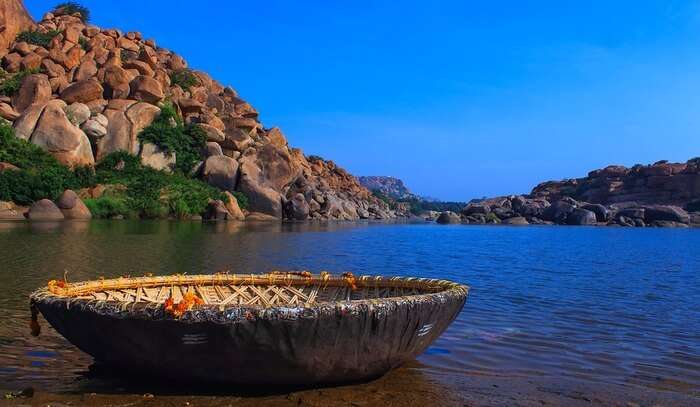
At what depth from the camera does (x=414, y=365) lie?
5.92 m

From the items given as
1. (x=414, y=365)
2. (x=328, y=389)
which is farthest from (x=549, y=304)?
(x=328, y=389)

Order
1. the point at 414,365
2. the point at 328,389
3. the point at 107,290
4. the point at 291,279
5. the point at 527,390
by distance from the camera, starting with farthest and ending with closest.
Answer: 1. the point at 291,279
2. the point at 107,290
3. the point at 414,365
4. the point at 527,390
5. the point at 328,389

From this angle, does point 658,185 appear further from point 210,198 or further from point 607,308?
point 607,308

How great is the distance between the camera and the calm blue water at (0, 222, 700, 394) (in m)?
5.97

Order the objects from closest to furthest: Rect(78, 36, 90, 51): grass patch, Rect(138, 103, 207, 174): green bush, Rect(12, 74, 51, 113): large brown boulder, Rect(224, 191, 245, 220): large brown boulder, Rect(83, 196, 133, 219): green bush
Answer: Rect(83, 196, 133, 219): green bush < Rect(12, 74, 51, 113): large brown boulder < Rect(224, 191, 245, 220): large brown boulder < Rect(138, 103, 207, 174): green bush < Rect(78, 36, 90, 51): grass patch

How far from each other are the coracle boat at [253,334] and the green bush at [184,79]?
54550 millimetres

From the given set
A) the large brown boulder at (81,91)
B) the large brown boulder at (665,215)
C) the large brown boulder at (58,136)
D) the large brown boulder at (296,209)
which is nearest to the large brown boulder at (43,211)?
the large brown boulder at (58,136)

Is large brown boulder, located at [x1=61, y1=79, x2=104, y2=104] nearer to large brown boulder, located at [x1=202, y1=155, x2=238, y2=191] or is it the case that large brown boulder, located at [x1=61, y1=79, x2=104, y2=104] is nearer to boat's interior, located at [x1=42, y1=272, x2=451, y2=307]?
large brown boulder, located at [x1=202, y1=155, x2=238, y2=191]

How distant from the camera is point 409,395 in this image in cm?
496

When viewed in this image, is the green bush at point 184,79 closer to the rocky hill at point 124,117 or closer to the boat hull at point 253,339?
the rocky hill at point 124,117

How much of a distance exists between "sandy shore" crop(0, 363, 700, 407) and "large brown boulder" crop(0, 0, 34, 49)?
52502 mm

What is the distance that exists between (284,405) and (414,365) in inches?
71.9

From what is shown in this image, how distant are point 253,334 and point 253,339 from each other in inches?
1.8

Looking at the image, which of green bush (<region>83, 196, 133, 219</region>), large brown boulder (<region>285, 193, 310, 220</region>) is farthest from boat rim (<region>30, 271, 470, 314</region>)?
large brown boulder (<region>285, 193, 310, 220</region>)
